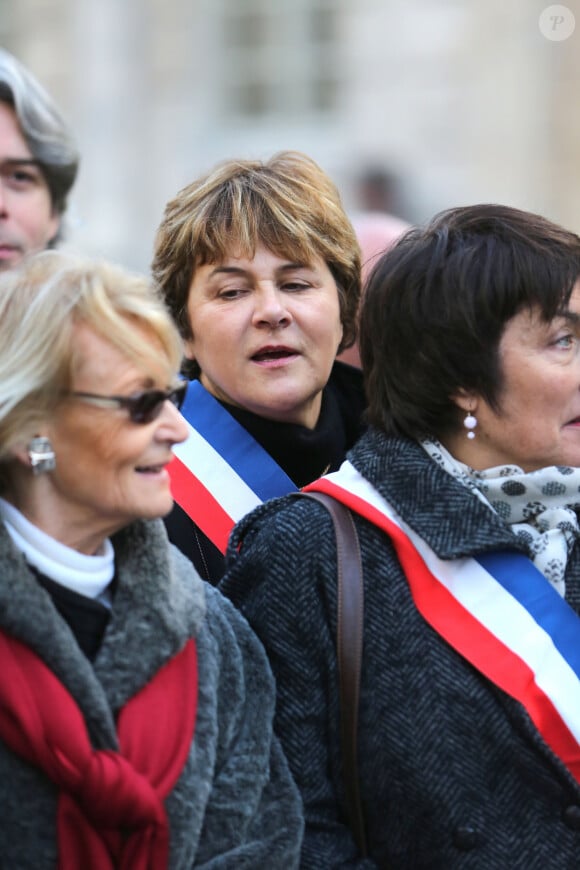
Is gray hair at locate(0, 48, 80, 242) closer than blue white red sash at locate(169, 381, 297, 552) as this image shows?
No

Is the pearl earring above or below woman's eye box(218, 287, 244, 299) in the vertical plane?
below

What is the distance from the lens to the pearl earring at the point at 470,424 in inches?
104

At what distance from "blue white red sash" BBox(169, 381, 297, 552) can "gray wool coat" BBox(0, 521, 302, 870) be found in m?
0.55

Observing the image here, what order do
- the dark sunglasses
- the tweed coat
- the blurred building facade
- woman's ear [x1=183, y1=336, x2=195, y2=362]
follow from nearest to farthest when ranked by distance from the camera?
the dark sunglasses
the tweed coat
woman's ear [x1=183, y1=336, x2=195, y2=362]
the blurred building facade

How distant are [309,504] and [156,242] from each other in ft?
2.83

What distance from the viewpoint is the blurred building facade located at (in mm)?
10383

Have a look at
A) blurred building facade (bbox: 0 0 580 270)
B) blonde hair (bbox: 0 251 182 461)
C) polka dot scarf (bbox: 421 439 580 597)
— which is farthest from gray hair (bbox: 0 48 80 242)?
blurred building facade (bbox: 0 0 580 270)

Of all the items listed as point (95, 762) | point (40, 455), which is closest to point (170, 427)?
point (40, 455)

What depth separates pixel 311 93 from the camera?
11.8 m

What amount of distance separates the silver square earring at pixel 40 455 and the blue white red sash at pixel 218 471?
0.84 metres

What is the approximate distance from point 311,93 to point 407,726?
9.91 metres

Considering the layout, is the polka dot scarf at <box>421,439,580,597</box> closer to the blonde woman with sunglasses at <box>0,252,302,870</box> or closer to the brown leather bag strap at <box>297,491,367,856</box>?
the brown leather bag strap at <box>297,491,367,856</box>

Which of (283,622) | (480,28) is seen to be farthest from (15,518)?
(480,28)

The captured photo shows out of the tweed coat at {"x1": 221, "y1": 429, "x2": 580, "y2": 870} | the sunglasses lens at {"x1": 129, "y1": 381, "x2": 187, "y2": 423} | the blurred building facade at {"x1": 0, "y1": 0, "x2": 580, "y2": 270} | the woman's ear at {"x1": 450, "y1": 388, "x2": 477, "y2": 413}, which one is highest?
the sunglasses lens at {"x1": 129, "y1": 381, "x2": 187, "y2": 423}
